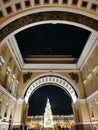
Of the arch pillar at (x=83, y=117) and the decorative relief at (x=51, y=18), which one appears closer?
the decorative relief at (x=51, y=18)

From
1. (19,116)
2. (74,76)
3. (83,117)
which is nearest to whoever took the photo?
(19,116)

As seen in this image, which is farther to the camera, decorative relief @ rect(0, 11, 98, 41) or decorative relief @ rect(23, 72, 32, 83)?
decorative relief @ rect(23, 72, 32, 83)

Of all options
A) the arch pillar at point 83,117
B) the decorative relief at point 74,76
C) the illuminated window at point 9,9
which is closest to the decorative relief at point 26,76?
the decorative relief at point 74,76

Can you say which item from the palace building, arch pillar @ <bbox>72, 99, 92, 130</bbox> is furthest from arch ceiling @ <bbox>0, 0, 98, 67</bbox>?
Result: arch pillar @ <bbox>72, 99, 92, 130</bbox>

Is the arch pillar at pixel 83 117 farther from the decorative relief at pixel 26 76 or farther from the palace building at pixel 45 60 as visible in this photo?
the decorative relief at pixel 26 76

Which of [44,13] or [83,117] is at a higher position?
[44,13]

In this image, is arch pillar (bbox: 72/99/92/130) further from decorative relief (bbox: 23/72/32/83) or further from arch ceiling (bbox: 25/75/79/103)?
decorative relief (bbox: 23/72/32/83)

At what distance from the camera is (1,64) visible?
16.6 metres

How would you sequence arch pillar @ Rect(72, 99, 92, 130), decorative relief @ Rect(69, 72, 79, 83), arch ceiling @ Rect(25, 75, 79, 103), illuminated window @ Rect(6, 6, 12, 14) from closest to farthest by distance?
illuminated window @ Rect(6, 6, 12, 14) → arch pillar @ Rect(72, 99, 92, 130) → decorative relief @ Rect(69, 72, 79, 83) → arch ceiling @ Rect(25, 75, 79, 103)

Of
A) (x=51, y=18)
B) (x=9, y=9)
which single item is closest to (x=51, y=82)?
(x=51, y=18)

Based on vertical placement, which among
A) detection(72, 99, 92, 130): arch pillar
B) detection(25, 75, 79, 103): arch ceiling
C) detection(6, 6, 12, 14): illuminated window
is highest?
detection(6, 6, 12, 14): illuminated window

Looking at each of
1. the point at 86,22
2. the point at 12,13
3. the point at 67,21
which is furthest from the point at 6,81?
the point at 86,22

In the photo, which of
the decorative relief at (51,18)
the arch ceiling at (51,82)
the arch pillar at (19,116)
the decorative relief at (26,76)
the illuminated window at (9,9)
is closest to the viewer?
the illuminated window at (9,9)

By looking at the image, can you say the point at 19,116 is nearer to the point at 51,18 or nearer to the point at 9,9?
the point at 51,18
